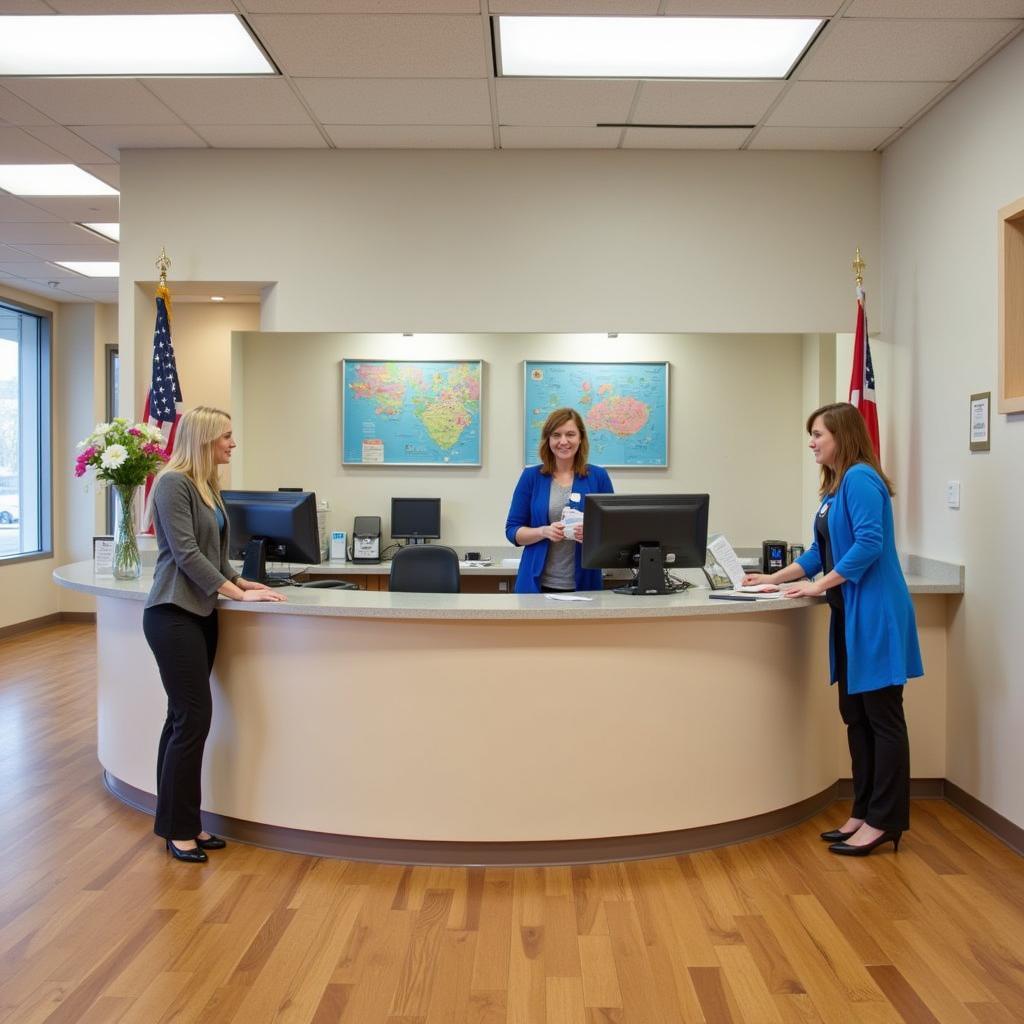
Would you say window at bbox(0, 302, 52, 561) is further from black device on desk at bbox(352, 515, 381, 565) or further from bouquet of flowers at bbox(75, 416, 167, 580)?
bouquet of flowers at bbox(75, 416, 167, 580)

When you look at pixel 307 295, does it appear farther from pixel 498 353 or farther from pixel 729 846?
pixel 729 846

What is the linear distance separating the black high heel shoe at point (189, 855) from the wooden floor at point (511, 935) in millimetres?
42

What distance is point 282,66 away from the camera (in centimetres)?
384

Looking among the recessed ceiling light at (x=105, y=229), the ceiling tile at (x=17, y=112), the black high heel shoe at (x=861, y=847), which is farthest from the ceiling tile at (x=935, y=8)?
the recessed ceiling light at (x=105, y=229)

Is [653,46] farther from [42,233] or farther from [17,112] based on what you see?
[42,233]

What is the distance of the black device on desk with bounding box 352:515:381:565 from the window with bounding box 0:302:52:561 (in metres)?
3.92

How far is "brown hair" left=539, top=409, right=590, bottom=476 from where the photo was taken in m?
4.10

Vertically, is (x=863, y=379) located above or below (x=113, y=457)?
above

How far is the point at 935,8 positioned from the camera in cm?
333

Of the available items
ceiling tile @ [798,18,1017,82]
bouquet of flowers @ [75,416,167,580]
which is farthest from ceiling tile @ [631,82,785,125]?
bouquet of flowers @ [75,416,167,580]

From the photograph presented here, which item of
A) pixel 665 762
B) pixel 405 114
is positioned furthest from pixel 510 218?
pixel 665 762

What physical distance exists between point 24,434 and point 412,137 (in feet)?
18.6

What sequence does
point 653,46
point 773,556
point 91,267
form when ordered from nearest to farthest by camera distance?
point 653,46 < point 773,556 < point 91,267

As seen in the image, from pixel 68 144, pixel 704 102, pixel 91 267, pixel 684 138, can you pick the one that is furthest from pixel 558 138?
pixel 91 267
